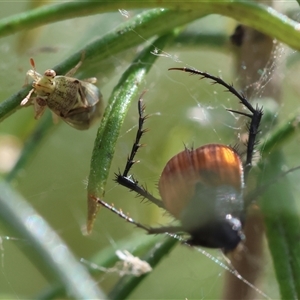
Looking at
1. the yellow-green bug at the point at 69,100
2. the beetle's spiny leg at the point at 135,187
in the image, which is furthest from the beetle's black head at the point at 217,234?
the yellow-green bug at the point at 69,100

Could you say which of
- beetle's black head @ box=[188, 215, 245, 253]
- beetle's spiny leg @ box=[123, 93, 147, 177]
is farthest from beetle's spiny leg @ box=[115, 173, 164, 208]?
beetle's black head @ box=[188, 215, 245, 253]

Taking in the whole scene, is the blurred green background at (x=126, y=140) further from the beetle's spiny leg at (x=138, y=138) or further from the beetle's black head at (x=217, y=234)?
the beetle's black head at (x=217, y=234)

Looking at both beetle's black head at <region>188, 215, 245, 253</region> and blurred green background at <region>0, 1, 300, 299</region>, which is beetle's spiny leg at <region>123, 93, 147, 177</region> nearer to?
blurred green background at <region>0, 1, 300, 299</region>

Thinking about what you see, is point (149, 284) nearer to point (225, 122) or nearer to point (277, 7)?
point (225, 122)

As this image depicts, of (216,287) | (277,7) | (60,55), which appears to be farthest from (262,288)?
(60,55)

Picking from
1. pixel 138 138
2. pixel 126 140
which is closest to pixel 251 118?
pixel 138 138

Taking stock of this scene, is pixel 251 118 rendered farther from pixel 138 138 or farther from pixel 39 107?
pixel 39 107
